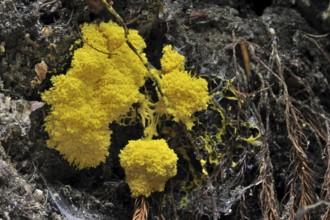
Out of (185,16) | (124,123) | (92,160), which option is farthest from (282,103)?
(92,160)

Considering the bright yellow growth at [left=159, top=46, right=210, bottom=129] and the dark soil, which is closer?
the dark soil

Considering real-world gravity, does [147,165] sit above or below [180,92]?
below

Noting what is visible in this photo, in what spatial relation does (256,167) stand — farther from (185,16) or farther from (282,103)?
(185,16)

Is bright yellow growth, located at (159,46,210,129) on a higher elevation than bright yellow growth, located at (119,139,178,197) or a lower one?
higher

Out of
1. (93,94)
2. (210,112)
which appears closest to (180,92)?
(210,112)

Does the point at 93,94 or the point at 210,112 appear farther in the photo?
the point at 210,112

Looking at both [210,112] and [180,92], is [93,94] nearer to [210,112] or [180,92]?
[180,92]
